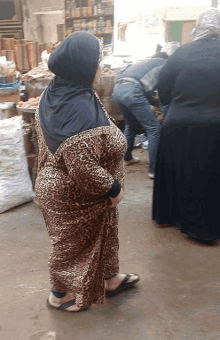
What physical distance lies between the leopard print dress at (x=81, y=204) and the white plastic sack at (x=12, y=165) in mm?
1485

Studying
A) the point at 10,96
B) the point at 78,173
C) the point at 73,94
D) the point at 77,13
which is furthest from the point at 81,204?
the point at 77,13

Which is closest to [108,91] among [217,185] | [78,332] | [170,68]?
[170,68]

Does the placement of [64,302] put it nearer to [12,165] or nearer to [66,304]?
[66,304]

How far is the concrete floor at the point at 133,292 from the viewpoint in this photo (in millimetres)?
1887

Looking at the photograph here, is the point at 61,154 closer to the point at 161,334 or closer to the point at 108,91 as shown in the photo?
the point at 161,334

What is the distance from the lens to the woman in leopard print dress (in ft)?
5.26

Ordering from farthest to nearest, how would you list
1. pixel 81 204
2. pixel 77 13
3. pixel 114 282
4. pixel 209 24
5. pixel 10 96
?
pixel 77 13 → pixel 10 96 → pixel 209 24 → pixel 114 282 → pixel 81 204

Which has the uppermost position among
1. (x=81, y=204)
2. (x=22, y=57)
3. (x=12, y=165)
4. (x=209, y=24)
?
(x=209, y=24)

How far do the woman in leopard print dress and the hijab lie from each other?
1239 mm

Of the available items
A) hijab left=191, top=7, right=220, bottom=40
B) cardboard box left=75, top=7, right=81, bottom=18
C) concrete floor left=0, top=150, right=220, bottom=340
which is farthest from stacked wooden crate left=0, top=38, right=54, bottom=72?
hijab left=191, top=7, right=220, bottom=40

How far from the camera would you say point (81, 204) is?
5.82 feet

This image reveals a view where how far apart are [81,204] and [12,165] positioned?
67.0 inches

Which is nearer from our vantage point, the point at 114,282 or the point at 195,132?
the point at 114,282

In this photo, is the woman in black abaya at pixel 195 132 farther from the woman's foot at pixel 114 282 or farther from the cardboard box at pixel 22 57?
the cardboard box at pixel 22 57
